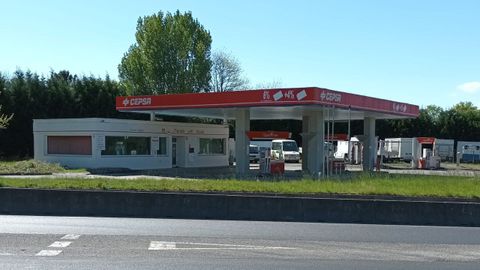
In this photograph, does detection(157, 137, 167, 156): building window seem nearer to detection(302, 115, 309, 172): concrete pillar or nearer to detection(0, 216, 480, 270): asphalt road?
detection(302, 115, 309, 172): concrete pillar

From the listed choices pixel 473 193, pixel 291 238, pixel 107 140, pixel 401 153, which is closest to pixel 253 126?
pixel 401 153

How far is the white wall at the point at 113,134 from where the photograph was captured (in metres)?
36.8

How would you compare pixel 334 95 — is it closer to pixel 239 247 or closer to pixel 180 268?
pixel 239 247

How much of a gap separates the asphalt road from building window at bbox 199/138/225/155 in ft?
100.0

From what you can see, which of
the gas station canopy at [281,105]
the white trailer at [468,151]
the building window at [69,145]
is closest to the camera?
the gas station canopy at [281,105]

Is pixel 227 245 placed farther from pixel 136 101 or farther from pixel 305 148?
pixel 136 101

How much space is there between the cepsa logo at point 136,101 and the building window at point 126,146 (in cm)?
215

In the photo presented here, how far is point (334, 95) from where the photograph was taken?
32.3 meters

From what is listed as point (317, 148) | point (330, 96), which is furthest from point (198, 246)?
Result: point (317, 148)

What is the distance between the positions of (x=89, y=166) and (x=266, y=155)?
11172 millimetres

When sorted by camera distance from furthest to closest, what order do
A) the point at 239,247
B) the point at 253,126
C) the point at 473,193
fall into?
the point at 253,126
the point at 473,193
the point at 239,247

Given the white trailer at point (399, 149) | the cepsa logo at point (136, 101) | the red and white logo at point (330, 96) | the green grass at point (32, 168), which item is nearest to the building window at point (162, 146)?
the cepsa logo at point (136, 101)

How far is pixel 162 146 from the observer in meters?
41.6

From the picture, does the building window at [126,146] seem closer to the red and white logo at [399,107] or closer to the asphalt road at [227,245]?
the red and white logo at [399,107]
